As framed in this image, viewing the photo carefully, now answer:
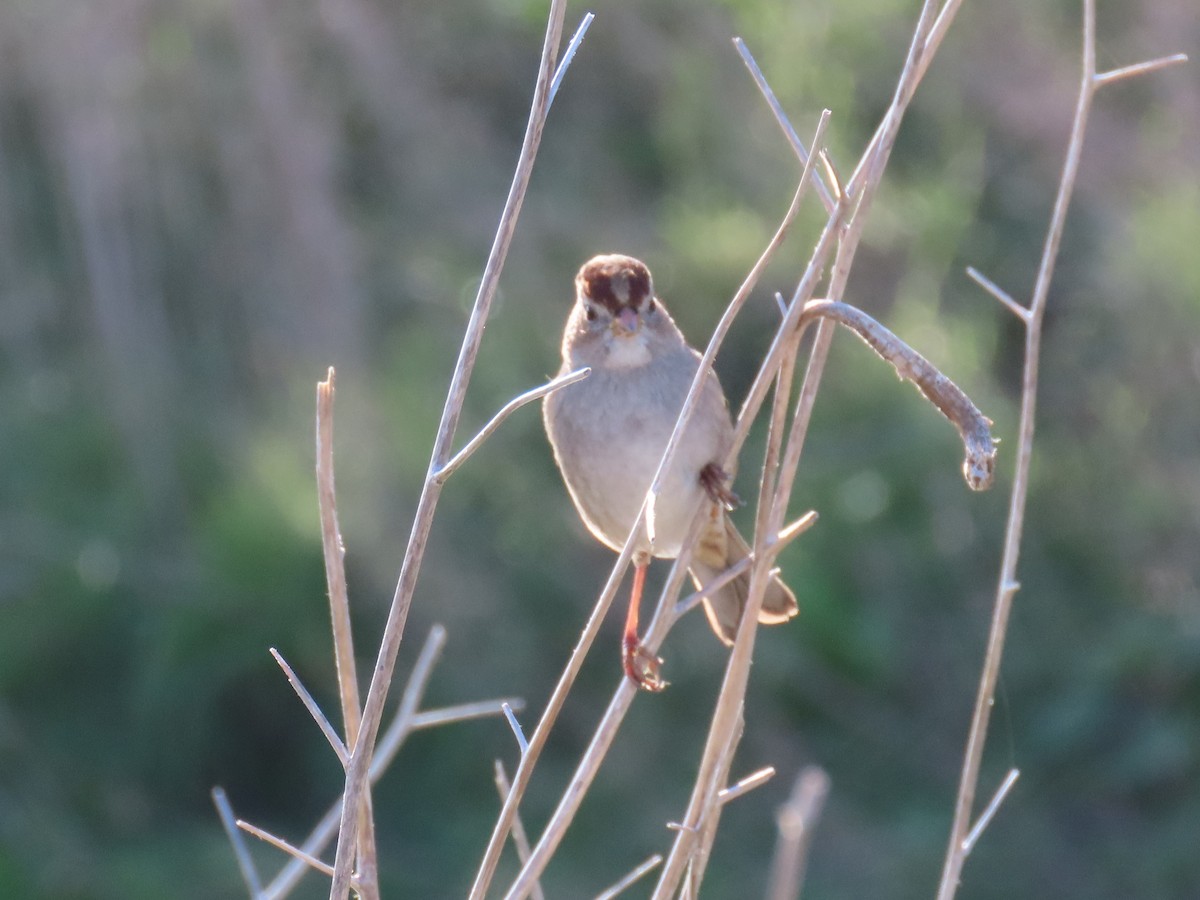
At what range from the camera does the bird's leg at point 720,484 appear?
8.37 ft

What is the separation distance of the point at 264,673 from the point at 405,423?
1217 millimetres

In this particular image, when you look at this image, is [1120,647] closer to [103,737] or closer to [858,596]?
[858,596]

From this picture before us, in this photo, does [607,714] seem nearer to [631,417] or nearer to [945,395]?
[945,395]

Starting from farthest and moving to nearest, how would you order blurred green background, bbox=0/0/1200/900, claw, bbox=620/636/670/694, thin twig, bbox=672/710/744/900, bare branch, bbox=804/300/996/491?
1. blurred green background, bbox=0/0/1200/900
2. claw, bbox=620/636/670/694
3. thin twig, bbox=672/710/744/900
4. bare branch, bbox=804/300/996/491

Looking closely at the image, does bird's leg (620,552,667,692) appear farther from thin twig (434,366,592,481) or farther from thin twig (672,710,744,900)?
thin twig (434,366,592,481)

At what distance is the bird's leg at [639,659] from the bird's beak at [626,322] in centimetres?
38

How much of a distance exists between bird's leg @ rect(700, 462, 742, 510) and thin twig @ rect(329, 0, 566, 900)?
0.91 meters

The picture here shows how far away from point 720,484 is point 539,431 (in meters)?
2.61

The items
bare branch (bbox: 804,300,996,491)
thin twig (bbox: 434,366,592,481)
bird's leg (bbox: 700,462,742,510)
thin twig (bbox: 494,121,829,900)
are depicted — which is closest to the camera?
bare branch (bbox: 804,300,996,491)

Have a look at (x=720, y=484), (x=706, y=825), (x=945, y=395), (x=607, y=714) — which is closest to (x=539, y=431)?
(x=720, y=484)

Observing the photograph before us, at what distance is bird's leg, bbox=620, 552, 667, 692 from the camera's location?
1.90m

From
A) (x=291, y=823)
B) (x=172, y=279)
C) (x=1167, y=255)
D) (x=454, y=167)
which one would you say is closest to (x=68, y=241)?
(x=172, y=279)

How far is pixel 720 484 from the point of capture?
2.56 m

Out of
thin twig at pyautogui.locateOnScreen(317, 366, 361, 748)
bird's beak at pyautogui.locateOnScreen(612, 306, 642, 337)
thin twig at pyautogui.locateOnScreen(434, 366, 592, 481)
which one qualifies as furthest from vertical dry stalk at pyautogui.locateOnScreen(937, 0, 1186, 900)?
bird's beak at pyautogui.locateOnScreen(612, 306, 642, 337)
